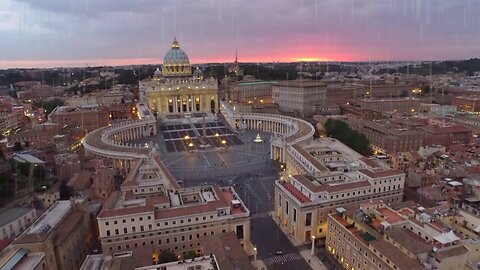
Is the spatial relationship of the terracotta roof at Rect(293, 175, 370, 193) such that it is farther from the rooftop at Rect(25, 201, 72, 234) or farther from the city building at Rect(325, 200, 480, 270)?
the rooftop at Rect(25, 201, 72, 234)

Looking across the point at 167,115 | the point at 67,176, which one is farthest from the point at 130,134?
the point at 67,176

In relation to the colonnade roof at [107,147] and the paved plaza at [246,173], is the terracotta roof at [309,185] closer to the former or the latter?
the paved plaza at [246,173]

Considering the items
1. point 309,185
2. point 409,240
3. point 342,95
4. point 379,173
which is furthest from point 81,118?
point 342,95

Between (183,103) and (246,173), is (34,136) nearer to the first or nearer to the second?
(246,173)

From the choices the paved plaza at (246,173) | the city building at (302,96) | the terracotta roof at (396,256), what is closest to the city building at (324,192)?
the paved plaza at (246,173)

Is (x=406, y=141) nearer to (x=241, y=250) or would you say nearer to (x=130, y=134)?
(x=241, y=250)


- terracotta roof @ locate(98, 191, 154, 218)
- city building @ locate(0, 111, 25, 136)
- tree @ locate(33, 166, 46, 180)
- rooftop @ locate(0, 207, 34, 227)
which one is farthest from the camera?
city building @ locate(0, 111, 25, 136)

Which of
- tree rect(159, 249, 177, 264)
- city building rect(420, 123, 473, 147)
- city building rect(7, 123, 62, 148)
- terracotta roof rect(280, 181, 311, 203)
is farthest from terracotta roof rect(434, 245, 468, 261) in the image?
city building rect(7, 123, 62, 148)
